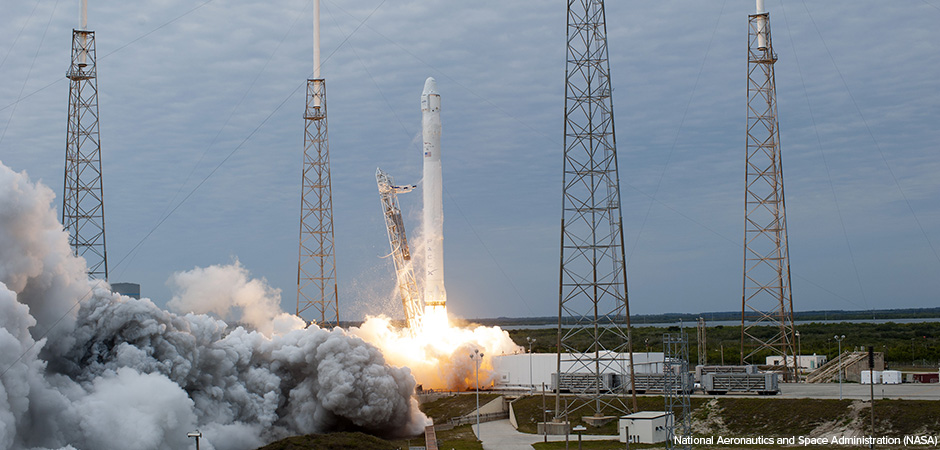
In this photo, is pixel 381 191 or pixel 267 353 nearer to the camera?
pixel 267 353

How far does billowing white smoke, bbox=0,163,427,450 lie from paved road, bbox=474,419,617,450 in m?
3.85

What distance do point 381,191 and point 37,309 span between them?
25696mm

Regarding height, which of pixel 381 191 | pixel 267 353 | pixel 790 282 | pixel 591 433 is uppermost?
pixel 381 191

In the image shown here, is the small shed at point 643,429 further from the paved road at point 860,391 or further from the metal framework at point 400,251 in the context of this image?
the metal framework at point 400,251

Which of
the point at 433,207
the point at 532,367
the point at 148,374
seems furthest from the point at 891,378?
the point at 148,374

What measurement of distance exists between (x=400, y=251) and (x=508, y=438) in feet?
59.4

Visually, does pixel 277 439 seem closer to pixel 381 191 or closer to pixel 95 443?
pixel 95 443

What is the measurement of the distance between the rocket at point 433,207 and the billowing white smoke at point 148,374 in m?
11.4

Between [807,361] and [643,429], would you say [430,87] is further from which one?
[807,361]

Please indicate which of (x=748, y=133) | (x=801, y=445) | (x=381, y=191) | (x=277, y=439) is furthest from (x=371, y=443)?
(x=748, y=133)

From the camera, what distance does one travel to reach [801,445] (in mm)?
36375

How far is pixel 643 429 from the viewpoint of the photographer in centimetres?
3750

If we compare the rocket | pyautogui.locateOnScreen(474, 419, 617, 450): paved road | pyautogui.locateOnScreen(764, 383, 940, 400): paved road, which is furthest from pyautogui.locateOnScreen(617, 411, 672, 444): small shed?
the rocket

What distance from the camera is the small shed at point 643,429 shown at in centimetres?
3738
